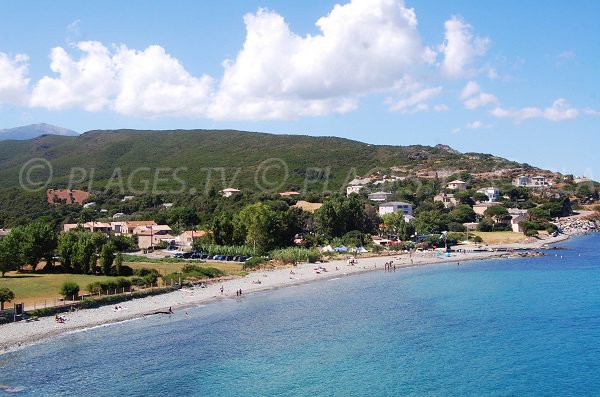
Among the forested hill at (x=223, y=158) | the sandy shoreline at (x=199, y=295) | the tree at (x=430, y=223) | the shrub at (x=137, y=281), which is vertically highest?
the forested hill at (x=223, y=158)

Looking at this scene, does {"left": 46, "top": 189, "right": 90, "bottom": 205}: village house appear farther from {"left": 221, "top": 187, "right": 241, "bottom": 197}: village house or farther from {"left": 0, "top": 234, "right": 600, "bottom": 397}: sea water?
{"left": 0, "top": 234, "right": 600, "bottom": 397}: sea water

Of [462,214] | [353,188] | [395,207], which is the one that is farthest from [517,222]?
[353,188]

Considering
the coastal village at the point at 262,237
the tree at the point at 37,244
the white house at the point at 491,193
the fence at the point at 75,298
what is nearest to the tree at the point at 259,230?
the coastal village at the point at 262,237

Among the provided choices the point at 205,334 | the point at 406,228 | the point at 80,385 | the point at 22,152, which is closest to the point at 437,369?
the point at 205,334

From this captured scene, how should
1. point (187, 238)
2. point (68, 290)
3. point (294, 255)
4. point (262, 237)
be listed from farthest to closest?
point (187, 238), point (262, 237), point (294, 255), point (68, 290)

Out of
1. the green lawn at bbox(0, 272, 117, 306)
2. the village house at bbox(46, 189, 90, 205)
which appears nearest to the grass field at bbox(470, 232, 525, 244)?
the green lawn at bbox(0, 272, 117, 306)

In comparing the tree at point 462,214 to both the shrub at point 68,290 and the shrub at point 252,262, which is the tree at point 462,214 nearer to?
the shrub at point 252,262

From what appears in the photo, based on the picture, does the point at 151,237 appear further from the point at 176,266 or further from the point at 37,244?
the point at 37,244

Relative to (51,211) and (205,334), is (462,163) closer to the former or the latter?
(51,211)
